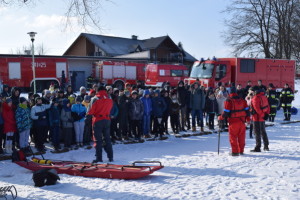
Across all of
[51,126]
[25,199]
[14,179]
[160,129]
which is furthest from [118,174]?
[160,129]

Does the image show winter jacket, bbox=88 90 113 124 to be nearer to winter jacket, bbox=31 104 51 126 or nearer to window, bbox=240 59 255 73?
winter jacket, bbox=31 104 51 126

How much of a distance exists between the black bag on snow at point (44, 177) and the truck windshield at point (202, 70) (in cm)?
1370

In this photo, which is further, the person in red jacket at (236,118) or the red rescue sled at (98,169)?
the person in red jacket at (236,118)

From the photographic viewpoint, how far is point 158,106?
11.3 meters

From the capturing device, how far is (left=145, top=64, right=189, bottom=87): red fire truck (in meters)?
27.0

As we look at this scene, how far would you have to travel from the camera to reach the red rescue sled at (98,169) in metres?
6.55

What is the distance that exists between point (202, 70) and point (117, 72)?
44.3 feet

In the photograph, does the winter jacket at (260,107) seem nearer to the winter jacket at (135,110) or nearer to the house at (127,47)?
the winter jacket at (135,110)

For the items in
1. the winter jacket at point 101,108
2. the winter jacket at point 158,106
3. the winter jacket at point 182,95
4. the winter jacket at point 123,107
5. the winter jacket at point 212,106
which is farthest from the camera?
the winter jacket at point 212,106

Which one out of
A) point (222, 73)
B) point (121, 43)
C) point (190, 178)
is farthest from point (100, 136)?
point (121, 43)

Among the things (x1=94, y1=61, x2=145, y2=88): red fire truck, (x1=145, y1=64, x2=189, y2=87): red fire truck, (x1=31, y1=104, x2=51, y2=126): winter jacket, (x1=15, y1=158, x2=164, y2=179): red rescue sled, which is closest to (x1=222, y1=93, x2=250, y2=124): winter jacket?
(x1=15, y1=158, x2=164, y2=179): red rescue sled

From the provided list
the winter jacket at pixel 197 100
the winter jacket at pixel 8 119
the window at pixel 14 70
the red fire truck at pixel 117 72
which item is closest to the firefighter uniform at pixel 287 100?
the winter jacket at pixel 197 100

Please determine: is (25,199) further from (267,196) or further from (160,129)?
(160,129)

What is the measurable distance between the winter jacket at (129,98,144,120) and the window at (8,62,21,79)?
17159 mm
